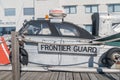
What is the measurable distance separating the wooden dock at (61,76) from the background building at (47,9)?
26071 millimetres

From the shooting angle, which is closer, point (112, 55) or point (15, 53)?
point (15, 53)

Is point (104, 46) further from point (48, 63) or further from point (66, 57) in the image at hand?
point (48, 63)

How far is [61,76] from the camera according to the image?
22.5ft

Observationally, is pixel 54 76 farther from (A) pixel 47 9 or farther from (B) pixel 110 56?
(A) pixel 47 9

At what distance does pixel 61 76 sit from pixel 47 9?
30.5m

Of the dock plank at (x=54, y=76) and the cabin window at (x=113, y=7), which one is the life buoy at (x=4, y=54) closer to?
the dock plank at (x=54, y=76)

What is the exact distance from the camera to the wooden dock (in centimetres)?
660

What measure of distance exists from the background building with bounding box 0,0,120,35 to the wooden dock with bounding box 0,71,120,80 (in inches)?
1026

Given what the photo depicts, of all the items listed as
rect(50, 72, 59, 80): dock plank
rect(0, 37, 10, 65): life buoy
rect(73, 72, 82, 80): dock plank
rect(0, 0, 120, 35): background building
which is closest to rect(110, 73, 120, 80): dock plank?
rect(73, 72, 82, 80): dock plank

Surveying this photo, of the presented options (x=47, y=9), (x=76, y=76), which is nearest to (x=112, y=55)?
(x=76, y=76)

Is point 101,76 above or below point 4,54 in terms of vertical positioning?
below

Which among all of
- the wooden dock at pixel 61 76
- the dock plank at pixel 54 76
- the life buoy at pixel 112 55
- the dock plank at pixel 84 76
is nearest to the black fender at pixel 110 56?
the life buoy at pixel 112 55

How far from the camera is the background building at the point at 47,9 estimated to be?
35.4 meters

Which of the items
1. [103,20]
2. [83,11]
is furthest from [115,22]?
[83,11]
